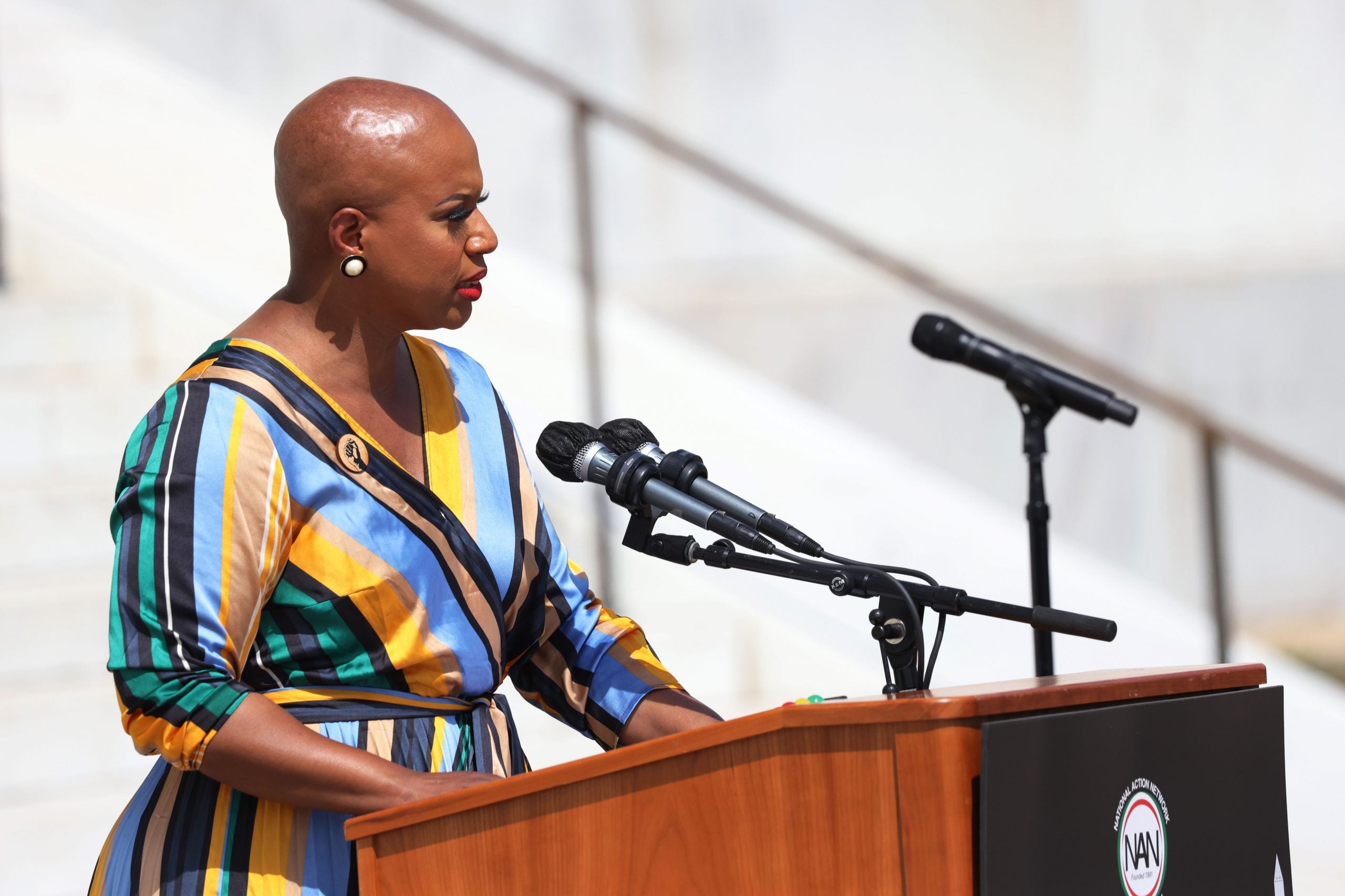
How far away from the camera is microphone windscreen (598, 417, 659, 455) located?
1.56 meters

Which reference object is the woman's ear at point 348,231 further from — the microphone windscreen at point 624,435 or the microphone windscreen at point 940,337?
the microphone windscreen at point 940,337

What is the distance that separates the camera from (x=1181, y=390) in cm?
537

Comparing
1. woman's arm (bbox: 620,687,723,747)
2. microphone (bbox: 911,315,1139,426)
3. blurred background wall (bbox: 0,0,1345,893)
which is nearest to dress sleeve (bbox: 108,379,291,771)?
woman's arm (bbox: 620,687,723,747)

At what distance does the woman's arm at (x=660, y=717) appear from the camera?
5.51ft

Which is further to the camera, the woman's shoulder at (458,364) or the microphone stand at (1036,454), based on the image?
the microphone stand at (1036,454)

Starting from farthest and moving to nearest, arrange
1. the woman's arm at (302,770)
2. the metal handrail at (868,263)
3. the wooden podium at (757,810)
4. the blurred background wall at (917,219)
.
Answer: the metal handrail at (868,263)
the blurred background wall at (917,219)
the woman's arm at (302,770)
the wooden podium at (757,810)

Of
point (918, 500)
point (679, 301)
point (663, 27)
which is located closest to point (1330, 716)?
point (918, 500)

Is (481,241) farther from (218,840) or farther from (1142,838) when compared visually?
(1142,838)

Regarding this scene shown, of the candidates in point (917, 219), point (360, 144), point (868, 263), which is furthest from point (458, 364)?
point (917, 219)

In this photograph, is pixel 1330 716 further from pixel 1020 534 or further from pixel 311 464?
pixel 311 464

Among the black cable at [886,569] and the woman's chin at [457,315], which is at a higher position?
the woman's chin at [457,315]

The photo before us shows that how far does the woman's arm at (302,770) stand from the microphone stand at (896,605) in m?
0.31

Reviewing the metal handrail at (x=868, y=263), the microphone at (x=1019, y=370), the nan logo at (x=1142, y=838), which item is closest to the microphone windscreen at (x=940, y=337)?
the microphone at (x=1019, y=370)

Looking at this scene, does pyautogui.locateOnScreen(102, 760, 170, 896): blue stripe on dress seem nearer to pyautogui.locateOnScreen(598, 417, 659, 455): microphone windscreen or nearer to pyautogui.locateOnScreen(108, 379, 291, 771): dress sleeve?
pyautogui.locateOnScreen(108, 379, 291, 771): dress sleeve
